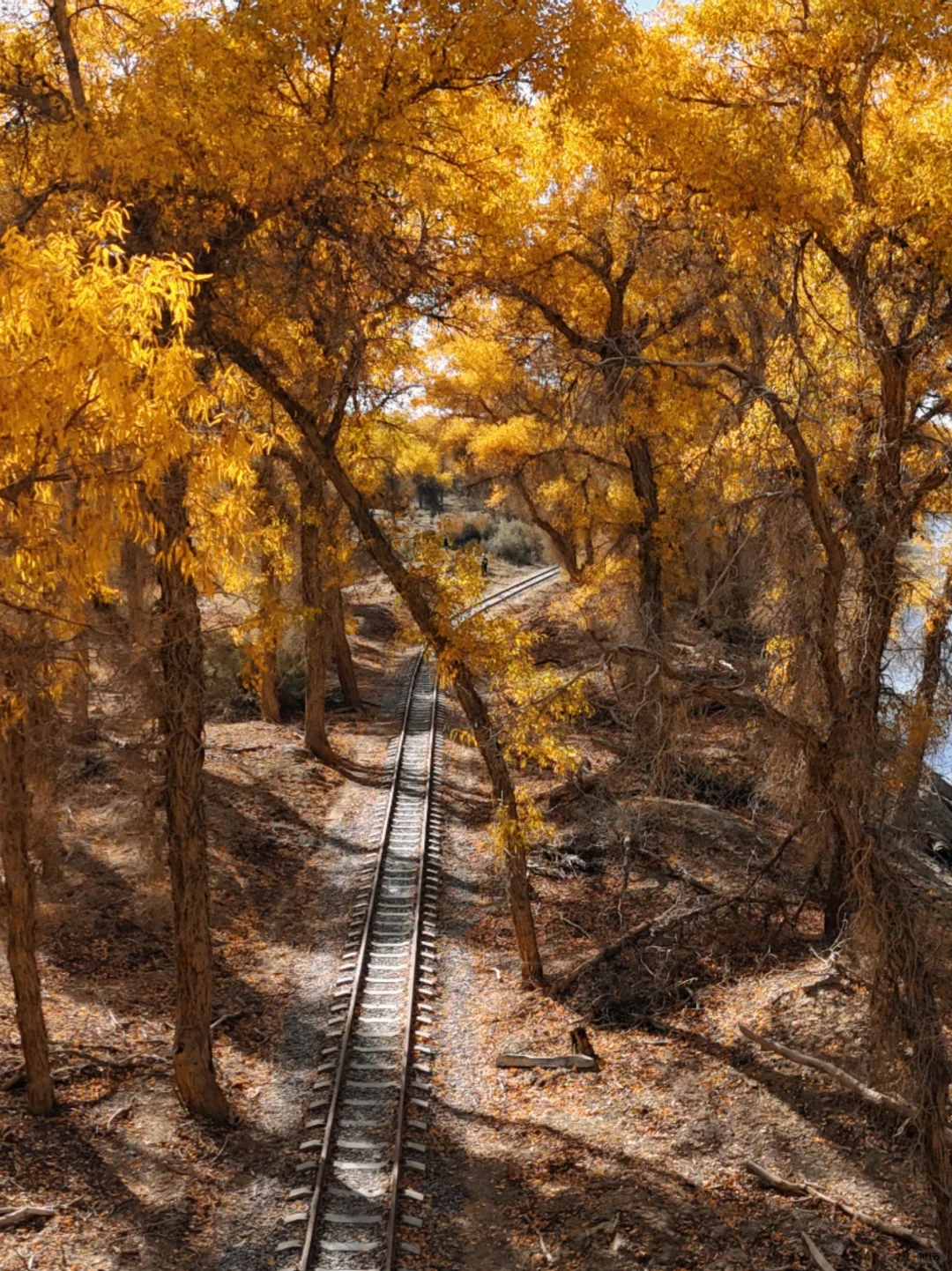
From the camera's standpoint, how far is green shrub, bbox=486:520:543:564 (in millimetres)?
58531

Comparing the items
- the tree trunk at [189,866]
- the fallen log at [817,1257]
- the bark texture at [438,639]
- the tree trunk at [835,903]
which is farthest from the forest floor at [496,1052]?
the bark texture at [438,639]

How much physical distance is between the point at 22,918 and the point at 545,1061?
548 centimetres

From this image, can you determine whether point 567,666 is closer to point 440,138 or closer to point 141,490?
point 440,138

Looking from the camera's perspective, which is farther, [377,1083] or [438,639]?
[438,639]

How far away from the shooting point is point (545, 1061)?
11.6 metres

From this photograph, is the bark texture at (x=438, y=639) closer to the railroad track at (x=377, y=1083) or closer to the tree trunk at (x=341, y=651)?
the railroad track at (x=377, y=1083)

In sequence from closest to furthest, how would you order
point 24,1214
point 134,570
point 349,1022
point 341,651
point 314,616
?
point 24,1214 → point 349,1022 → point 134,570 → point 314,616 → point 341,651

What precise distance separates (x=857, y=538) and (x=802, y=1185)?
560cm

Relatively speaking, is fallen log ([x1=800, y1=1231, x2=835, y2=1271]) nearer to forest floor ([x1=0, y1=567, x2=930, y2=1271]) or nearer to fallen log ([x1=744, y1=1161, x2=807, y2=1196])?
forest floor ([x1=0, y1=567, x2=930, y2=1271])

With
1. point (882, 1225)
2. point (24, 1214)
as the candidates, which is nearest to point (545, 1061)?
point (882, 1225)

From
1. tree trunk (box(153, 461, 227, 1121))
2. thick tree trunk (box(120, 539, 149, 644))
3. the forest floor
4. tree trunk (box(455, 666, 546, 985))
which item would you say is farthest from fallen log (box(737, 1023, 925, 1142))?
thick tree trunk (box(120, 539, 149, 644))

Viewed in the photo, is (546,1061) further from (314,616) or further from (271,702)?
(271,702)

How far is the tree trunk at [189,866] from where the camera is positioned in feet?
32.3

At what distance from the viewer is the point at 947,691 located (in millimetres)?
11195
